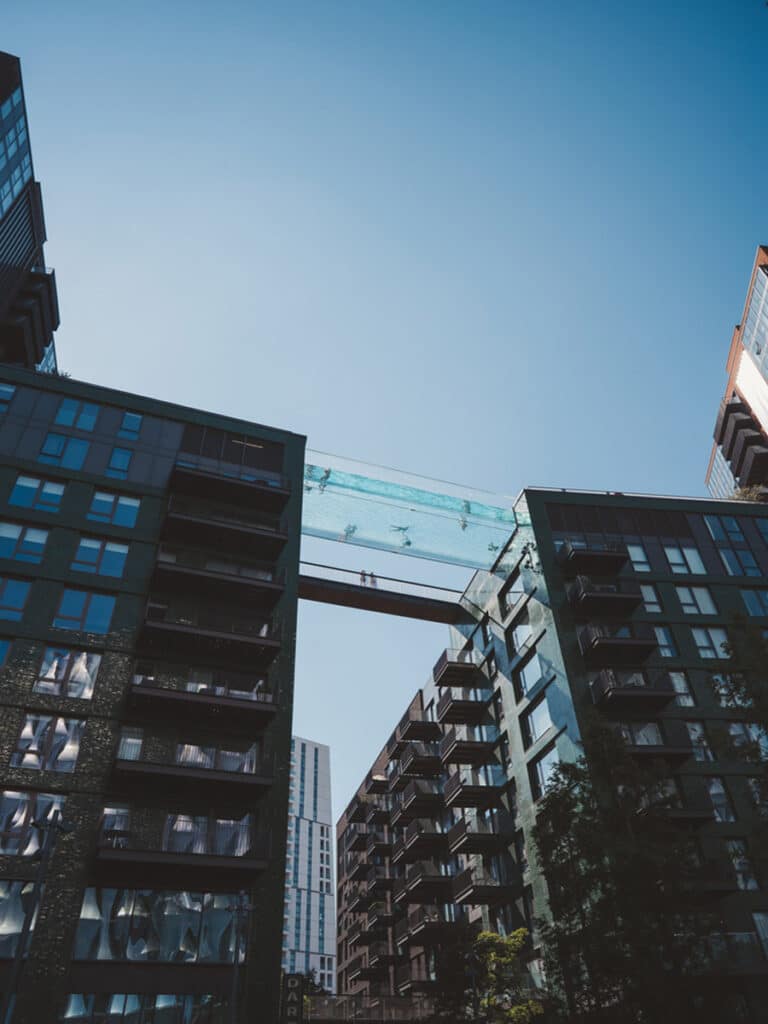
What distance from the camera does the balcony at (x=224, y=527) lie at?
101 feet

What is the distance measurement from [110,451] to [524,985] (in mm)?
28509

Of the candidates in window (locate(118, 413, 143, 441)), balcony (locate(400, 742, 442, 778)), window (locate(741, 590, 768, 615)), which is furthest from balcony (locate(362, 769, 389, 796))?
window (locate(118, 413, 143, 441))

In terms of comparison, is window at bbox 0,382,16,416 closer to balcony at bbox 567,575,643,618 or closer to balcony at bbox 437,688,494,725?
balcony at bbox 567,575,643,618

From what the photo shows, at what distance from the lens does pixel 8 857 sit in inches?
859

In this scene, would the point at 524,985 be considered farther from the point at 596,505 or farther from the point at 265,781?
the point at 596,505

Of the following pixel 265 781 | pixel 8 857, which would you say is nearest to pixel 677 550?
pixel 265 781

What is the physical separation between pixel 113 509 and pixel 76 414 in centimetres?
547

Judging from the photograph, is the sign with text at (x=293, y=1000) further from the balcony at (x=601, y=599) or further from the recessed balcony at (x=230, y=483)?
the balcony at (x=601, y=599)

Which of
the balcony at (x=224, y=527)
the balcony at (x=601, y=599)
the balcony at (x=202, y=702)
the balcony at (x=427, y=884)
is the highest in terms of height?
the balcony at (x=224, y=527)

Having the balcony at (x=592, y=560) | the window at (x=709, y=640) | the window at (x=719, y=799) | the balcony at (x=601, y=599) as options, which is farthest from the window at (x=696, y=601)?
the window at (x=719, y=799)

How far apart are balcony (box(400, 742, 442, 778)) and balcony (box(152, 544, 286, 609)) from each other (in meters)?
19.8

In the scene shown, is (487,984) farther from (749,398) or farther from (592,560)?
(749,398)

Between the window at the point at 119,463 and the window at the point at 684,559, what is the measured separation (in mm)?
27690

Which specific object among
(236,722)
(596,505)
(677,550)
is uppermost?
(596,505)
